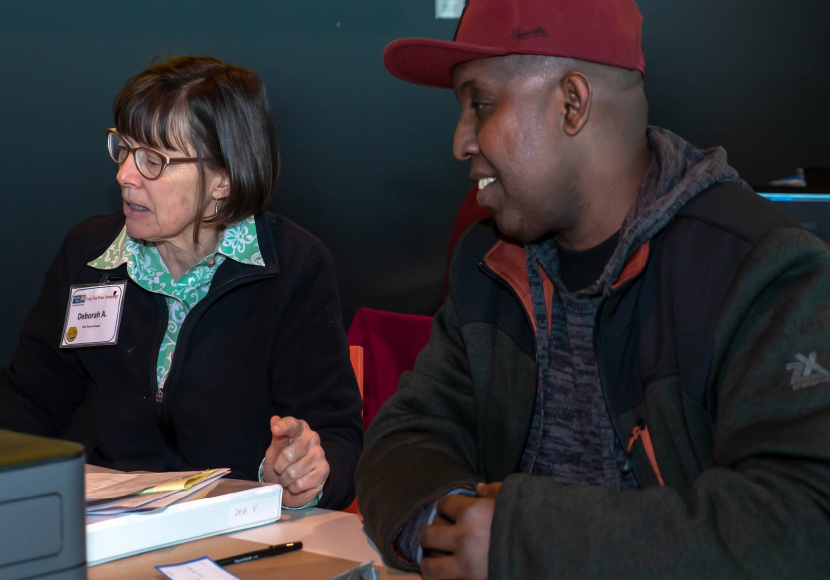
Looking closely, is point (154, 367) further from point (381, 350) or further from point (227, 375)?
point (381, 350)

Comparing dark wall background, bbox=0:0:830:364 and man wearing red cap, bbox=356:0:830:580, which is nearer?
man wearing red cap, bbox=356:0:830:580

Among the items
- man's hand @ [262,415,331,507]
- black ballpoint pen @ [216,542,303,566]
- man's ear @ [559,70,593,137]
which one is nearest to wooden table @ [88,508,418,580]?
black ballpoint pen @ [216,542,303,566]

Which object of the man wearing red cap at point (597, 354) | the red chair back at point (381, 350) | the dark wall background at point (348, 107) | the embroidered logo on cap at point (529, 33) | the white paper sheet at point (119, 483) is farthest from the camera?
the dark wall background at point (348, 107)

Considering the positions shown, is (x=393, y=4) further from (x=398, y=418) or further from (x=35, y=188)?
(x=398, y=418)

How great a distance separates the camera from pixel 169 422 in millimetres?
1541

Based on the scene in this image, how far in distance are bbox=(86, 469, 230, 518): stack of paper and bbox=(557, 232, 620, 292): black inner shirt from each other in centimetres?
63

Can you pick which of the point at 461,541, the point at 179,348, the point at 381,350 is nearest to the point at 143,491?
the point at 461,541

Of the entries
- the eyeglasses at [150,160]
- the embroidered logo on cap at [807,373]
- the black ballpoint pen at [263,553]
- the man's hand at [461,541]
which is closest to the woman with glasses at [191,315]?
the eyeglasses at [150,160]

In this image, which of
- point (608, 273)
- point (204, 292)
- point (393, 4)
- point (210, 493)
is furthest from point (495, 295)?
point (393, 4)

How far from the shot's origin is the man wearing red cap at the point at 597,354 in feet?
2.50

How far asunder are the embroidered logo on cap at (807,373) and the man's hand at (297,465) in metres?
0.71

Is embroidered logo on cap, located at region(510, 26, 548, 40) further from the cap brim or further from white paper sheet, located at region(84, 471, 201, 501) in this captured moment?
white paper sheet, located at region(84, 471, 201, 501)

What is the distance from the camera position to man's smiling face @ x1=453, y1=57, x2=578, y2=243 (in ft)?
3.65

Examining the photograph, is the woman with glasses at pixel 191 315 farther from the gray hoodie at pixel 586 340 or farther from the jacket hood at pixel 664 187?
the jacket hood at pixel 664 187
